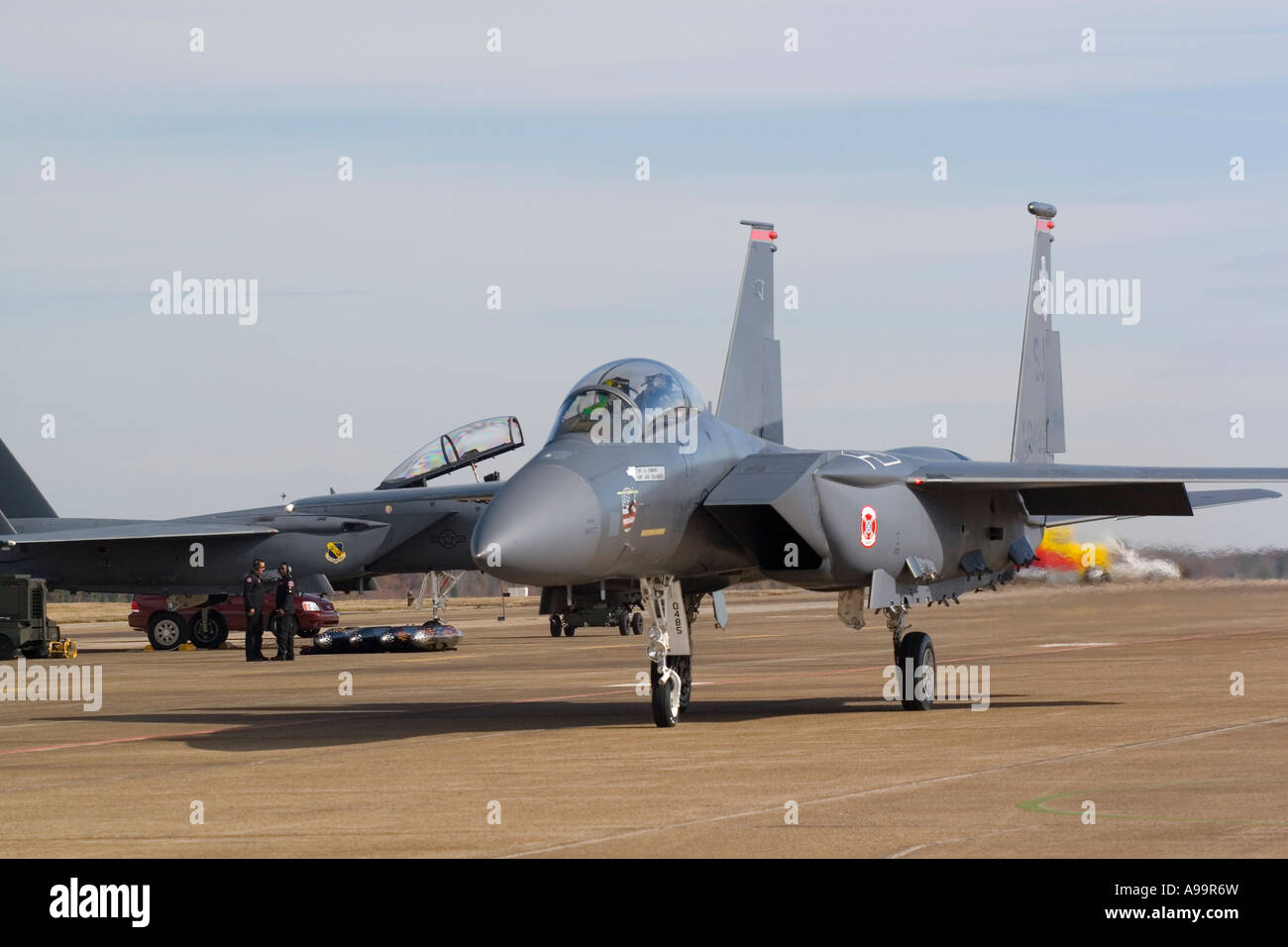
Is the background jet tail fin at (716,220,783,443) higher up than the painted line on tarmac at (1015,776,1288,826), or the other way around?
the background jet tail fin at (716,220,783,443)

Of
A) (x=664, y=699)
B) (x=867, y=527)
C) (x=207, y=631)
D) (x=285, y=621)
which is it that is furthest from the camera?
(x=207, y=631)

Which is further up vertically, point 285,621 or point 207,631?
point 285,621

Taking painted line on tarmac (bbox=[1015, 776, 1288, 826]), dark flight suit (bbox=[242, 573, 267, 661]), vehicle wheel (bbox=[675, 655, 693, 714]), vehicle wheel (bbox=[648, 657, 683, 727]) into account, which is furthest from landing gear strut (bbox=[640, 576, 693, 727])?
dark flight suit (bbox=[242, 573, 267, 661])

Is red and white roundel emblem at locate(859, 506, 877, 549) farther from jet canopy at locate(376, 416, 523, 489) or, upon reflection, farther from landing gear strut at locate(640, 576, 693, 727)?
jet canopy at locate(376, 416, 523, 489)

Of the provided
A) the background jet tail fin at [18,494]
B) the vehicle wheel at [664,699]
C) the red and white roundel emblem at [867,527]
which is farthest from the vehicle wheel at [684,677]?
the background jet tail fin at [18,494]

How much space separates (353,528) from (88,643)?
10202 millimetres

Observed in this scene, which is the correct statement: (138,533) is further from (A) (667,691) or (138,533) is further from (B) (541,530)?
(B) (541,530)

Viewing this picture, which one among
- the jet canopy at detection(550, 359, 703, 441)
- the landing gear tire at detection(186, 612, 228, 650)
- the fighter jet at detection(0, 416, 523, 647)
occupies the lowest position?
the landing gear tire at detection(186, 612, 228, 650)

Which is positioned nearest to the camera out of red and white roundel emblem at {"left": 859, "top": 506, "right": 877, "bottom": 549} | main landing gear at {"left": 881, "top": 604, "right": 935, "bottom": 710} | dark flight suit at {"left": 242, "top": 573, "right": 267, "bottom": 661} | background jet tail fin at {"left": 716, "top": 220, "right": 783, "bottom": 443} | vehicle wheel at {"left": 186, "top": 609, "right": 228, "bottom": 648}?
red and white roundel emblem at {"left": 859, "top": 506, "right": 877, "bottom": 549}

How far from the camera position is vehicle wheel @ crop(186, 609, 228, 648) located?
1420 inches

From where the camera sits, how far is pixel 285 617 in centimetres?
3031

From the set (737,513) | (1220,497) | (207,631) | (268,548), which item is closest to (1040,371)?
(1220,497)

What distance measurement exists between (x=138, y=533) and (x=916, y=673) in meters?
21.9

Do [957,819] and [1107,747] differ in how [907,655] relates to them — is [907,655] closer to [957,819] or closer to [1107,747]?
[1107,747]
